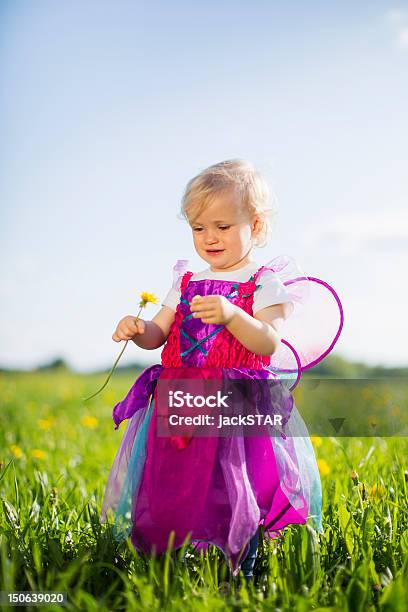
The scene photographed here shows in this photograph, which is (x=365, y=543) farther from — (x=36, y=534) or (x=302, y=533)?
(x=36, y=534)

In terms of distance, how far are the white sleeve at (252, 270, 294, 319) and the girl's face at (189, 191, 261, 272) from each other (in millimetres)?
118

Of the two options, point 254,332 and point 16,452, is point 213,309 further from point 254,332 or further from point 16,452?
point 16,452

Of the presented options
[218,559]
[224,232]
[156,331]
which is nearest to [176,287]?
[156,331]

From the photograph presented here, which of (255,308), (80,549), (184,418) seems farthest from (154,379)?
(80,549)

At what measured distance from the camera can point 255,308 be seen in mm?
2012

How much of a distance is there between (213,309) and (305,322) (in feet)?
1.72

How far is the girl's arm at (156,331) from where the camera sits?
83.1 inches

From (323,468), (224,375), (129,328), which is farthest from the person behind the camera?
(323,468)

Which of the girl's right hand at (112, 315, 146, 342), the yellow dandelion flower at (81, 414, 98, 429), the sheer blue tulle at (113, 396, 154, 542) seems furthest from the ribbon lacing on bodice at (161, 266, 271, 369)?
the yellow dandelion flower at (81, 414, 98, 429)

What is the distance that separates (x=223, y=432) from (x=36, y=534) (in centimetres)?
66

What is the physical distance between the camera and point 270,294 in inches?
79.0

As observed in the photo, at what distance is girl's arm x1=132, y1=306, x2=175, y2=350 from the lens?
83.1 inches

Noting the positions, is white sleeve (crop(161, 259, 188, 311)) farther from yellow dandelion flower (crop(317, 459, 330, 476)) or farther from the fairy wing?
yellow dandelion flower (crop(317, 459, 330, 476))

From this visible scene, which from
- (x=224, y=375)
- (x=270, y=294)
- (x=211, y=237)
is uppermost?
(x=211, y=237)
